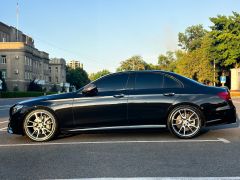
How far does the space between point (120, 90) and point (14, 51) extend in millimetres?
71576

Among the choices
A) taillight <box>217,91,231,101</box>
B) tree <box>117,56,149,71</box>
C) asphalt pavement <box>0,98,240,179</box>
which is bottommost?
asphalt pavement <box>0,98,240,179</box>

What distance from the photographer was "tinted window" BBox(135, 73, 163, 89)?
326 inches

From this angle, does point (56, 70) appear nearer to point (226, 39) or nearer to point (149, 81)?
point (226, 39)

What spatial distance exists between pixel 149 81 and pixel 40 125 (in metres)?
2.57

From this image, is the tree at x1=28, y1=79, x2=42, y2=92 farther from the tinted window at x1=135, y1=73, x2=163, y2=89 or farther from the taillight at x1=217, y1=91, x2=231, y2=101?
the taillight at x1=217, y1=91, x2=231, y2=101

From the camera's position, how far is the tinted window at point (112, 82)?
8.25 m

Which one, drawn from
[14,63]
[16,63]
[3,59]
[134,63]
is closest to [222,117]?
[16,63]

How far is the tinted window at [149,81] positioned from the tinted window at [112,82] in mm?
297

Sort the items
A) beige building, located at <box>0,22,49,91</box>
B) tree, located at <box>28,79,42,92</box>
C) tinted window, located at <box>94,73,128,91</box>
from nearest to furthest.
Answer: tinted window, located at <box>94,73,128,91</box> → beige building, located at <box>0,22,49,91</box> → tree, located at <box>28,79,42,92</box>

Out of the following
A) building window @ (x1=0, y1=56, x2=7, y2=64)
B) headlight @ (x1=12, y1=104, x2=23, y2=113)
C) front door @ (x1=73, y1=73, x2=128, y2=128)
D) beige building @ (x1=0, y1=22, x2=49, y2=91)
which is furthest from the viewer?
building window @ (x1=0, y1=56, x2=7, y2=64)

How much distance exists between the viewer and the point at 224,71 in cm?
7444

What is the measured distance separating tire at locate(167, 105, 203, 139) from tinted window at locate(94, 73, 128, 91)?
1270 mm

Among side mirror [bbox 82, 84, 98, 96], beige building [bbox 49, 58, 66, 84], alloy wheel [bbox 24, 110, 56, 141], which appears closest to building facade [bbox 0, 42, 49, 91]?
beige building [bbox 49, 58, 66, 84]

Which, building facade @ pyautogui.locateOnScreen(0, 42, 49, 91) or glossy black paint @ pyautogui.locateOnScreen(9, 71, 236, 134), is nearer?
glossy black paint @ pyautogui.locateOnScreen(9, 71, 236, 134)
